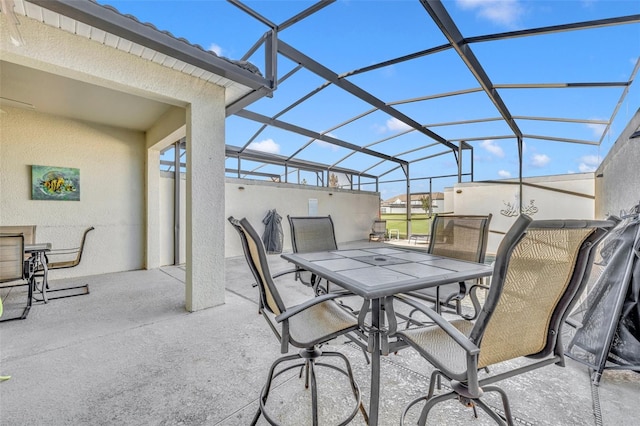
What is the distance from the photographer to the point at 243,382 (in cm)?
200

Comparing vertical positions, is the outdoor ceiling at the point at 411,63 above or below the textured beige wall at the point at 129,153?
above

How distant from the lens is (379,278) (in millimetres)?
1775

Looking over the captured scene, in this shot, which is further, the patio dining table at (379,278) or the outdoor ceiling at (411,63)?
the outdoor ceiling at (411,63)

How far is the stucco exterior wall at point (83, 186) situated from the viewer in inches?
175

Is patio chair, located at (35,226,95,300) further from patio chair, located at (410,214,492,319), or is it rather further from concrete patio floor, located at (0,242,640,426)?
patio chair, located at (410,214,492,319)

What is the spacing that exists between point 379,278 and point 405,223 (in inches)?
423

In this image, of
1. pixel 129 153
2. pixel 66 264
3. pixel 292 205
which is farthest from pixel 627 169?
pixel 129 153

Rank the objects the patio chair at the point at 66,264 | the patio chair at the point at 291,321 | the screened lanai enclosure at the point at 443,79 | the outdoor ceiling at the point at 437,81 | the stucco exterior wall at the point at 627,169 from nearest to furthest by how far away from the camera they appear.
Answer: the patio chair at the point at 291,321 < the stucco exterior wall at the point at 627,169 < the screened lanai enclosure at the point at 443,79 < the outdoor ceiling at the point at 437,81 < the patio chair at the point at 66,264

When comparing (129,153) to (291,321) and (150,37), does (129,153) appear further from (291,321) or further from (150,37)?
(291,321)

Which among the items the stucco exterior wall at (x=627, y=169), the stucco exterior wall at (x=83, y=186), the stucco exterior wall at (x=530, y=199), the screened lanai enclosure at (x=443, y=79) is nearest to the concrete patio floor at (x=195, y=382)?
the stucco exterior wall at (x=627, y=169)

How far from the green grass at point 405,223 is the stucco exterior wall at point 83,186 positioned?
9.34 metres

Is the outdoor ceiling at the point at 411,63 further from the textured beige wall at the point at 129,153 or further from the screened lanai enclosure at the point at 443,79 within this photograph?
the textured beige wall at the point at 129,153

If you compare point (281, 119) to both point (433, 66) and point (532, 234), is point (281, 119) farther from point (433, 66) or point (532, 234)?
point (532, 234)

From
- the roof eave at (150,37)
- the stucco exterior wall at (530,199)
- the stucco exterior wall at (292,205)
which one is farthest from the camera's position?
the stucco exterior wall at (292,205)
